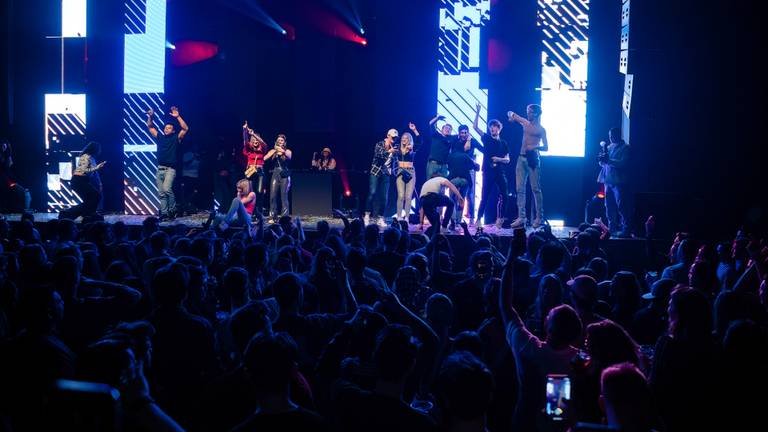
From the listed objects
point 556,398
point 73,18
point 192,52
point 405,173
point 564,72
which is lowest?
point 556,398

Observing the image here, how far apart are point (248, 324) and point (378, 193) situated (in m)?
10.3

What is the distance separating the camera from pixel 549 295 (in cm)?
387

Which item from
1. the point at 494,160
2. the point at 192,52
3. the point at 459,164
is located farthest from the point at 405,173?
the point at 192,52

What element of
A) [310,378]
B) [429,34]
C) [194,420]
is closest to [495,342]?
[310,378]

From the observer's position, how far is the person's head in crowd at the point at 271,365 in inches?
89.9

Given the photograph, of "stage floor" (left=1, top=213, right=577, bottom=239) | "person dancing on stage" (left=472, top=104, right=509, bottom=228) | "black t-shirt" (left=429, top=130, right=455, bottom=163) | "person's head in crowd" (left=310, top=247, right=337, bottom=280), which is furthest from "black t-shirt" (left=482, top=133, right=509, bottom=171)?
"person's head in crowd" (left=310, top=247, right=337, bottom=280)

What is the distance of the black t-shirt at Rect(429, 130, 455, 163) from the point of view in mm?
12656

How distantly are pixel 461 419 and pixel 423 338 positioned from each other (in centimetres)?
109

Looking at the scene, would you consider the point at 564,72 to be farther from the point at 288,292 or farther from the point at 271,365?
the point at 271,365

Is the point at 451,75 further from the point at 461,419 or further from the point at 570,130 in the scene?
the point at 461,419

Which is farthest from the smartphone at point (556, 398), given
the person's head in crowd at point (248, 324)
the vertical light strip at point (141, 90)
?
the vertical light strip at point (141, 90)

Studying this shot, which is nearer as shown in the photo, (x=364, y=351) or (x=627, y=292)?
(x=364, y=351)

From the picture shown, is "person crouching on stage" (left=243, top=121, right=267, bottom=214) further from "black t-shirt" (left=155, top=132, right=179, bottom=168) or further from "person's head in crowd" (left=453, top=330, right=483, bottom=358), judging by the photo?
"person's head in crowd" (left=453, top=330, right=483, bottom=358)

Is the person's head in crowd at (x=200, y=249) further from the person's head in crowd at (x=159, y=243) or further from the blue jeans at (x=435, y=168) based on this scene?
the blue jeans at (x=435, y=168)
